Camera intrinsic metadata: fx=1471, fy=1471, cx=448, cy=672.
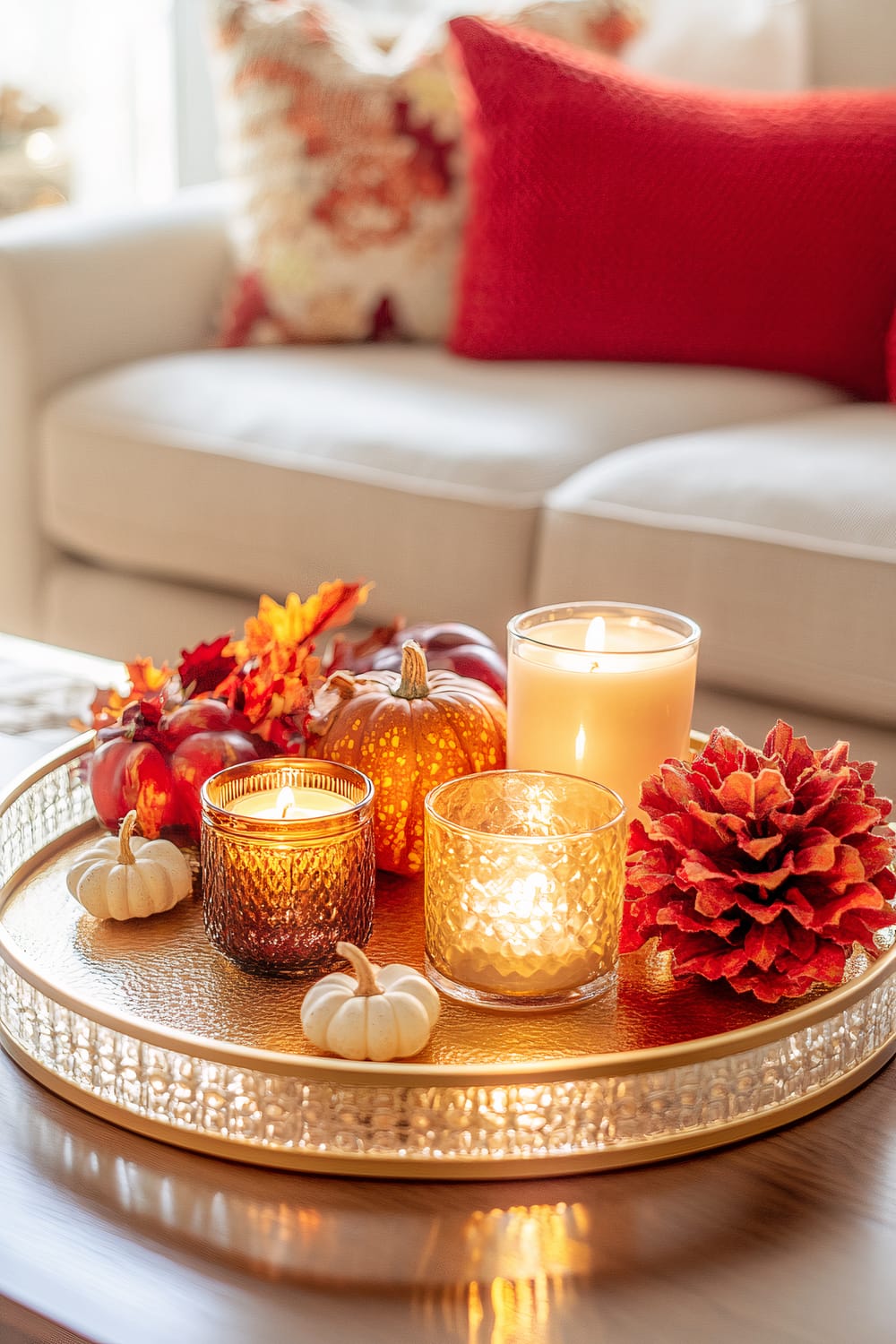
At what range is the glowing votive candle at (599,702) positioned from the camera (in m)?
0.77

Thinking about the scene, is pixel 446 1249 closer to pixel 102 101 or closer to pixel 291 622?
pixel 291 622

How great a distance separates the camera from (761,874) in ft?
2.05

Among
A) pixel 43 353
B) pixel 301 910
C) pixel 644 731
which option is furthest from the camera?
pixel 43 353

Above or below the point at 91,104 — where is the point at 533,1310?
below

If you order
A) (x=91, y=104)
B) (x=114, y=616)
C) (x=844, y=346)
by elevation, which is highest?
(x=91, y=104)

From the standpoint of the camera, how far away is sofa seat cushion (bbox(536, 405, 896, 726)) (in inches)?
54.5

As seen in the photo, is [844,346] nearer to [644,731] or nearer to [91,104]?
[644,731]

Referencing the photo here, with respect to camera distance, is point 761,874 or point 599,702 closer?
point 761,874

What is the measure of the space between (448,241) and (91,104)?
6.40 ft

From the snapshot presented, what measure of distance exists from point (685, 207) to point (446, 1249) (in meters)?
1.57

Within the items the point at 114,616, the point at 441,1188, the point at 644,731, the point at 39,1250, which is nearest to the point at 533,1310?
the point at 441,1188

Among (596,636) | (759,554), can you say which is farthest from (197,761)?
(759,554)

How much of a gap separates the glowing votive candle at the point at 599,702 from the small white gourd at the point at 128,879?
198mm

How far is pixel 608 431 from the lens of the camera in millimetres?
1706
